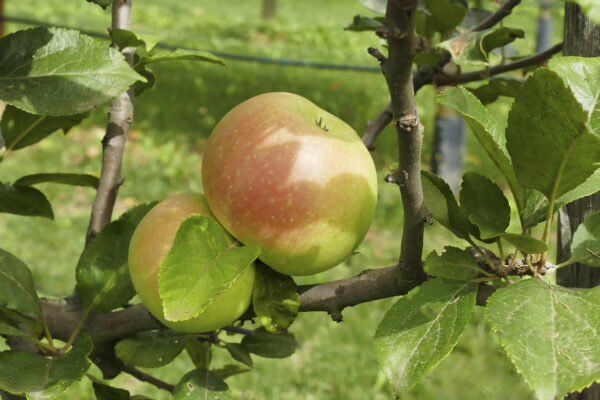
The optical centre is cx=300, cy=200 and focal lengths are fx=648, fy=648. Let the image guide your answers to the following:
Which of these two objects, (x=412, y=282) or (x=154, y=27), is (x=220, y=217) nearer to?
(x=412, y=282)

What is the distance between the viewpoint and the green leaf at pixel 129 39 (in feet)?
2.17

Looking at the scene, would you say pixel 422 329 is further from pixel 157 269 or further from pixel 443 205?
pixel 157 269

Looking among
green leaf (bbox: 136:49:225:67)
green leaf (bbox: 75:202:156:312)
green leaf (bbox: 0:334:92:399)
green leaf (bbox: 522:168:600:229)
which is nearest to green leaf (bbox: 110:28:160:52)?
green leaf (bbox: 136:49:225:67)

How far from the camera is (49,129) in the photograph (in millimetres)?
772

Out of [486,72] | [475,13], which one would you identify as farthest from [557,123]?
[475,13]

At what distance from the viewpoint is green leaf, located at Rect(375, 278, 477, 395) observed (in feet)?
1.48

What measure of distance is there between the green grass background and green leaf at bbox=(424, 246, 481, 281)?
456mm

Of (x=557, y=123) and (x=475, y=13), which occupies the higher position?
(x=475, y=13)

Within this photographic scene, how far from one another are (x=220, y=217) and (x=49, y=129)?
0.33 m

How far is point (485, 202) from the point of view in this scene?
1.80 ft

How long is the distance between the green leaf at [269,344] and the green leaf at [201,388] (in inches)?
4.4

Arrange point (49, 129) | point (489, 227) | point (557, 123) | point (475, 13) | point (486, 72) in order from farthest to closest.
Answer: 1. point (475, 13)
2. point (486, 72)
3. point (49, 129)
4. point (489, 227)
5. point (557, 123)

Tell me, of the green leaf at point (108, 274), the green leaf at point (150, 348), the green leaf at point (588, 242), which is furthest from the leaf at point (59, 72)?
the green leaf at point (588, 242)

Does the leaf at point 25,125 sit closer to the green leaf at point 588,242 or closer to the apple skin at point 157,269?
the apple skin at point 157,269
